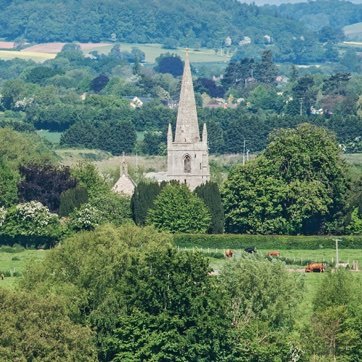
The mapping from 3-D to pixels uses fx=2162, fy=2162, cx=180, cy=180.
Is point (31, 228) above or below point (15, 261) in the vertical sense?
above

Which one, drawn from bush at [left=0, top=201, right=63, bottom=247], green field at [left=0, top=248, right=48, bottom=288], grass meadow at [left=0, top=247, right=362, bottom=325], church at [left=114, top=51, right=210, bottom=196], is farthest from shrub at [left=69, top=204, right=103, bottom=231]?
church at [left=114, top=51, right=210, bottom=196]

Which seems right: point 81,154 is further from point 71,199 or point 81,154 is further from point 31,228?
point 31,228

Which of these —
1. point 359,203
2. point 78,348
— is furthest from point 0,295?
point 359,203

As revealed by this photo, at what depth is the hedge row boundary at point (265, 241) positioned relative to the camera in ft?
290

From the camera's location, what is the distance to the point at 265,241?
89438 mm

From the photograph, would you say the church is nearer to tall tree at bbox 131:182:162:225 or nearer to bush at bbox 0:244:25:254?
tall tree at bbox 131:182:162:225

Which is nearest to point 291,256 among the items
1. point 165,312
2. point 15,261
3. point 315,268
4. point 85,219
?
point 315,268

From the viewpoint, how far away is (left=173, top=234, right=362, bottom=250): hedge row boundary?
88438mm

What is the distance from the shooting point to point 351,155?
14738 centimetres

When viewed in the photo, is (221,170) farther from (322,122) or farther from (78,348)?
(78,348)

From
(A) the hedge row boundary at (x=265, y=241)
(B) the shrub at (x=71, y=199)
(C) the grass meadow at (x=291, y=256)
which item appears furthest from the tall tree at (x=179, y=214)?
(C) the grass meadow at (x=291, y=256)

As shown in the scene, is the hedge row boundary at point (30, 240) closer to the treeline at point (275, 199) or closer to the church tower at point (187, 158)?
the treeline at point (275, 199)

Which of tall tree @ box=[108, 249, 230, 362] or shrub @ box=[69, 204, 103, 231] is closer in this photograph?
tall tree @ box=[108, 249, 230, 362]

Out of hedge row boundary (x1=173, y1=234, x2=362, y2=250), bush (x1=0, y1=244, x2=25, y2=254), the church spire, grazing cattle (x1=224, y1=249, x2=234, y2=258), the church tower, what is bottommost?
bush (x1=0, y1=244, x2=25, y2=254)
